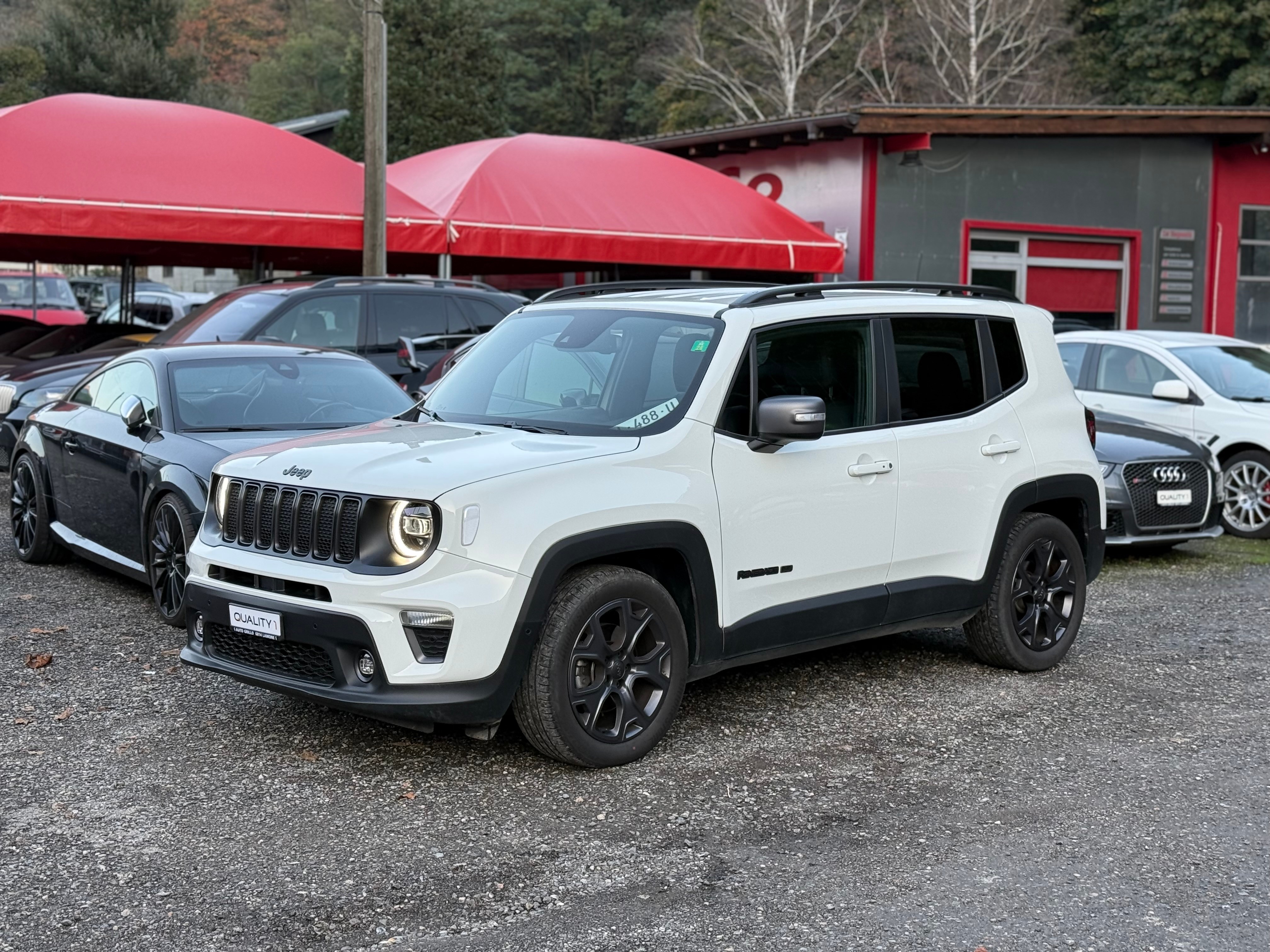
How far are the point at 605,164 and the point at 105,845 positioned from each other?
1507 centimetres

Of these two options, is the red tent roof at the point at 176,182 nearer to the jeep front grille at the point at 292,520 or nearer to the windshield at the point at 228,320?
the windshield at the point at 228,320

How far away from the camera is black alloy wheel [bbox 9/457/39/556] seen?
907 cm

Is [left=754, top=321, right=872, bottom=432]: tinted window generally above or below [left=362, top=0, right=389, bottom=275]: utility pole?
below

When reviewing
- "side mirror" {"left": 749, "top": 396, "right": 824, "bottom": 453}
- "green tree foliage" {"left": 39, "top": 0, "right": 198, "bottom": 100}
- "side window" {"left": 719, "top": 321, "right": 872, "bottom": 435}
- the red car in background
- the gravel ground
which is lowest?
the gravel ground

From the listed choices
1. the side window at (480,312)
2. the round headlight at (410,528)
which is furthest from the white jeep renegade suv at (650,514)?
the side window at (480,312)

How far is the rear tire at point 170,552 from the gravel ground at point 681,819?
1.33ft

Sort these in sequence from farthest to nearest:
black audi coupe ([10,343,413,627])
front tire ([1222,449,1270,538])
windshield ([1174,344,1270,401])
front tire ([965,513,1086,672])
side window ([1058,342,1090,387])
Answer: side window ([1058,342,1090,387]), windshield ([1174,344,1270,401]), front tire ([1222,449,1270,538]), black audi coupe ([10,343,413,627]), front tire ([965,513,1086,672])

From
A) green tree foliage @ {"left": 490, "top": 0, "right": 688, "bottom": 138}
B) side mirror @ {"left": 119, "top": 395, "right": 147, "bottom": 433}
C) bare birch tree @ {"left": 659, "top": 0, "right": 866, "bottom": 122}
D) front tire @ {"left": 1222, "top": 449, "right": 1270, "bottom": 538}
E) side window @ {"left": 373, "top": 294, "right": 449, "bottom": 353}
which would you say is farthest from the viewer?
green tree foliage @ {"left": 490, "top": 0, "right": 688, "bottom": 138}

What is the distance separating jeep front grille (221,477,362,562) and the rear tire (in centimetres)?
168

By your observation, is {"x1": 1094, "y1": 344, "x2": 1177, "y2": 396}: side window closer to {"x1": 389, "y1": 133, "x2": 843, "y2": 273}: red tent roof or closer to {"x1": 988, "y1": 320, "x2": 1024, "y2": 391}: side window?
{"x1": 988, "y1": 320, "x2": 1024, "y2": 391}: side window

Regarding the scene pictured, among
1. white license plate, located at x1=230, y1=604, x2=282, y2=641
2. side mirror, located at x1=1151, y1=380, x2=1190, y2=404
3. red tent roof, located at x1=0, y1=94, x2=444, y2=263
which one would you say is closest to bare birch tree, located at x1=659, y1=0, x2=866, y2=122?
red tent roof, located at x1=0, y1=94, x2=444, y2=263

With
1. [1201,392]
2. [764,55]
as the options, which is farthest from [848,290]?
[764,55]

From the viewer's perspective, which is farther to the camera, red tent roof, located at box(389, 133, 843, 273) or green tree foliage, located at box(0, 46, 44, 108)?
green tree foliage, located at box(0, 46, 44, 108)

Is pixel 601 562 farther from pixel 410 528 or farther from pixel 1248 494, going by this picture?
pixel 1248 494
